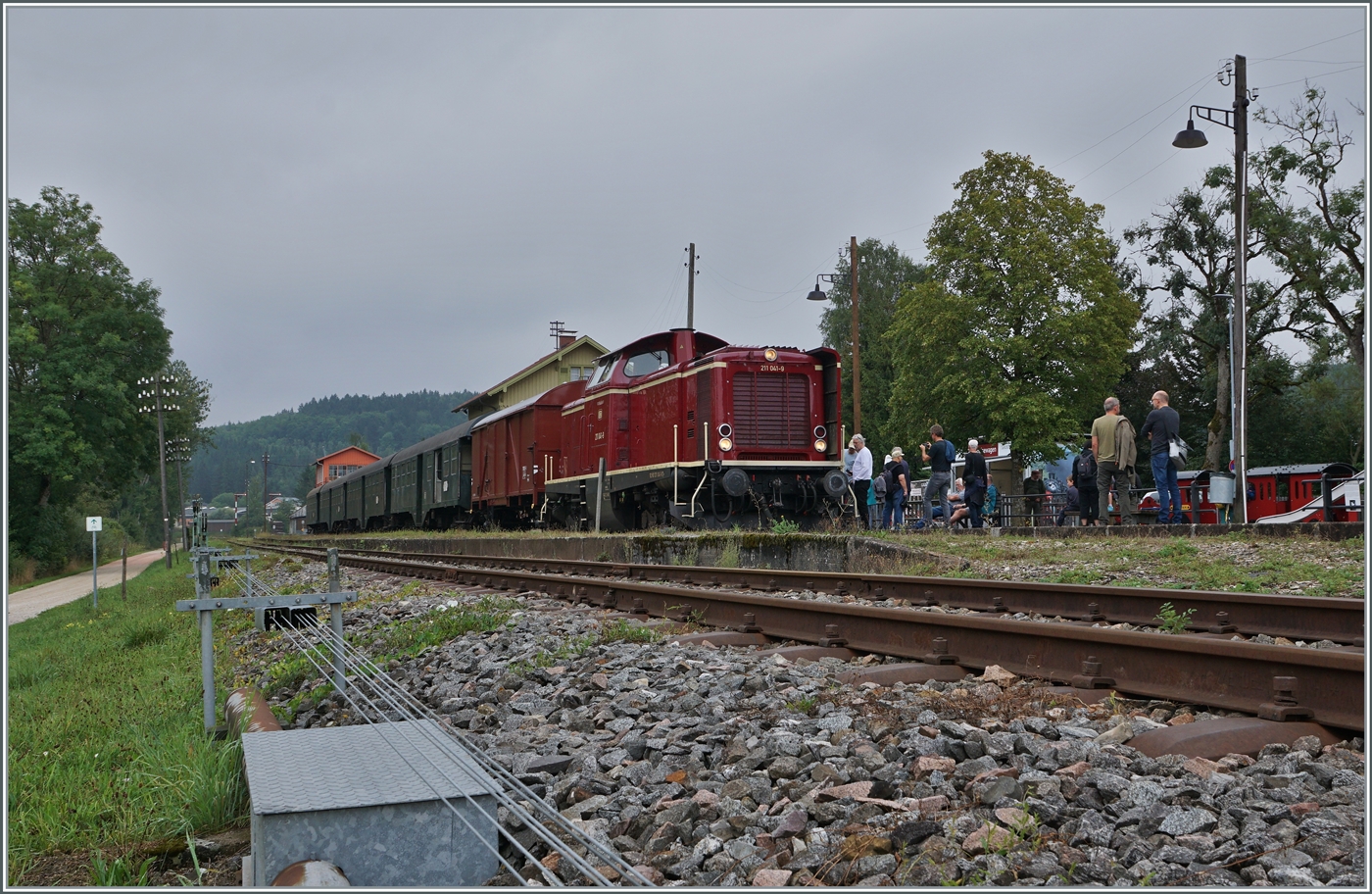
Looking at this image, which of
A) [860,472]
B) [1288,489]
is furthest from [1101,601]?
[1288,489]

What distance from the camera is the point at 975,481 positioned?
17.7 meters

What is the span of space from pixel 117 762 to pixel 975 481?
1468 cm

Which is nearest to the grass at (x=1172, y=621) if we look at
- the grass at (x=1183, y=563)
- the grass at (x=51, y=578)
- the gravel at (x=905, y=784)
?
the gravel at (x=905, y=784)

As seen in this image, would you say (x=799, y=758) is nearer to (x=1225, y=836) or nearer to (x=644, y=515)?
(x=1225, y=836)

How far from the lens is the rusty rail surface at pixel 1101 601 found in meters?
6.18

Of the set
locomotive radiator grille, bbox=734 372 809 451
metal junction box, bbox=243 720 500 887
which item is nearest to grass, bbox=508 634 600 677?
metal junction box, bbox=243 720 500 887

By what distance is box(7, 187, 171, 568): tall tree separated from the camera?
42.2 meters

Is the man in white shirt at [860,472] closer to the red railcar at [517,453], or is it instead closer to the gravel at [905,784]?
the red railcar at [517,453]

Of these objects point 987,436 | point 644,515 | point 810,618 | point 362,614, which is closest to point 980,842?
point 810,618

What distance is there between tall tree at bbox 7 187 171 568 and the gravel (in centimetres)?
4385

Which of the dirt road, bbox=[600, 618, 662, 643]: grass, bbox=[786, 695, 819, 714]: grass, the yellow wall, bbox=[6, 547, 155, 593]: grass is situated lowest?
bbox=[6, 547, 155, 593]: grass

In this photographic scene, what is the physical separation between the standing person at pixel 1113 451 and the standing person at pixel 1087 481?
911 millimetres

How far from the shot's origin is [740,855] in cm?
283

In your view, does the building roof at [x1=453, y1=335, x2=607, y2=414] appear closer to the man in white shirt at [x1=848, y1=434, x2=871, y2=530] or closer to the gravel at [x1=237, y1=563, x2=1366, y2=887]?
the man in white shirt at [x1=848, y1=434, x2=871, y2=530]
